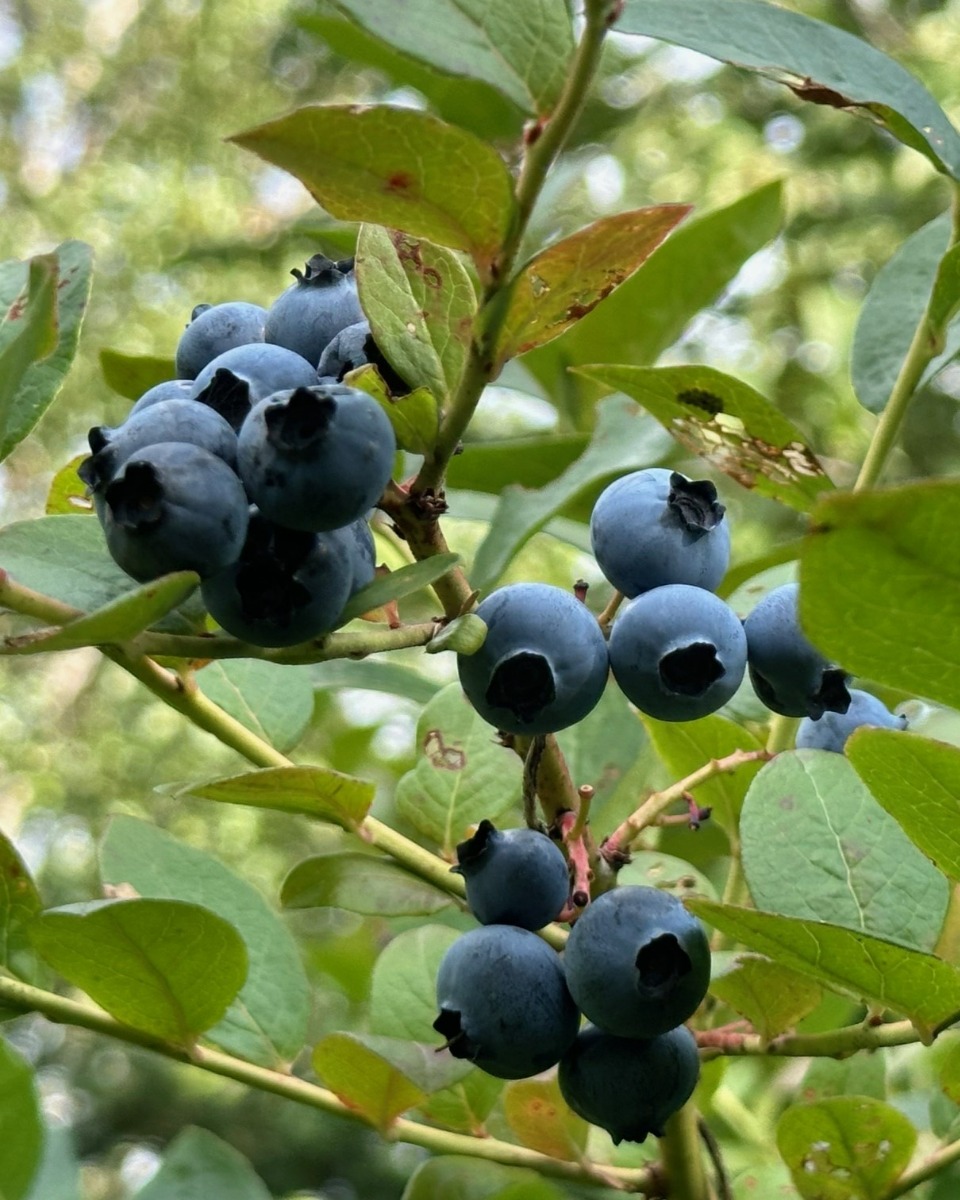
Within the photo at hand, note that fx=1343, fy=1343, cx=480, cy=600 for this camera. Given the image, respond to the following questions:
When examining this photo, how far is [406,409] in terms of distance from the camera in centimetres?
71

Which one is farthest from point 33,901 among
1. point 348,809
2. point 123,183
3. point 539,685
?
point 123,183

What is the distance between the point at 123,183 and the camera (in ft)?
23.3

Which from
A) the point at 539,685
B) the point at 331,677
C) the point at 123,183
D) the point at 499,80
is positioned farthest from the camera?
the point at 123,183

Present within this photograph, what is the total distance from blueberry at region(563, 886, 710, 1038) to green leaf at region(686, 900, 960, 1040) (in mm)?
72

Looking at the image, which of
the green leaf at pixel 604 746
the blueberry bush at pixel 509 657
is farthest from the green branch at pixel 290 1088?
the green leaf at pixel 604 746

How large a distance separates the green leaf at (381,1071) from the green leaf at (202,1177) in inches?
8.9

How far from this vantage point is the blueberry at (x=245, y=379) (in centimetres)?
70

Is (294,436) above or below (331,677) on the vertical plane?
above

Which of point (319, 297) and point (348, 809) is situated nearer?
point (319, 297)

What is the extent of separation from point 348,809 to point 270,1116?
3.95 metres

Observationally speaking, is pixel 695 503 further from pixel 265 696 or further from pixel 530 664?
pixel 265 696

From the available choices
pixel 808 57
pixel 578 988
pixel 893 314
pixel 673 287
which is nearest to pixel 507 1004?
pixel 578 988

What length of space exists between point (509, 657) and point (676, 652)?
109mm

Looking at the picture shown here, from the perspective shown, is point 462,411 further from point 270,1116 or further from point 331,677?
point 270,1116
